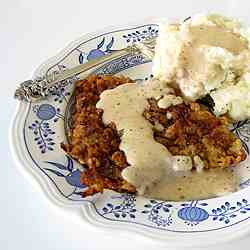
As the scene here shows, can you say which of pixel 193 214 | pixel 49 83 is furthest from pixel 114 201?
pixel 49 83

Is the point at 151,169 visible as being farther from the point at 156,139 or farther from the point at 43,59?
the point at 43,59

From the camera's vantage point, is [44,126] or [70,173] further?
[44,126]

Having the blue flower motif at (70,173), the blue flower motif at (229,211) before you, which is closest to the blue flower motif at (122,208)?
the blue flower motif at (70,173)

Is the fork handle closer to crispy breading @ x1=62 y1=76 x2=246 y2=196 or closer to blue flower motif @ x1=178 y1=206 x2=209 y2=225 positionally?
crispy breading @ x1=62 y1=76 x2=246 y2=196

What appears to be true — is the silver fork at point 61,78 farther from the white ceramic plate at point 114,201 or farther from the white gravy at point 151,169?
the white gravy at point 151,169

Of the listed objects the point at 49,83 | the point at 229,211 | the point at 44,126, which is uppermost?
the point at 49,83

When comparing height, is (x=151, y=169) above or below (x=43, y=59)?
below

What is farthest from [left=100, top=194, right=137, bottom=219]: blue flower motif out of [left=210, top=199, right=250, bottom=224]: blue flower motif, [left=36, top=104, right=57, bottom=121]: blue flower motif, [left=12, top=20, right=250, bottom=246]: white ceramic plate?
[left=36, top=104, right=57, bottom=121]: blue flower motif
